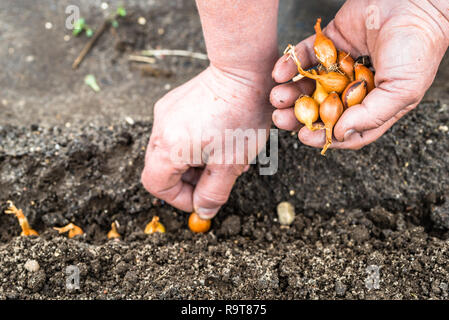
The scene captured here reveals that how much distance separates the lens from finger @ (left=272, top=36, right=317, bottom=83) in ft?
4.38

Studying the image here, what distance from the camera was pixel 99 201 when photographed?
1.81 metres

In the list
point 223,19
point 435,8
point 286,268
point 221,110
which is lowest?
point 286,268

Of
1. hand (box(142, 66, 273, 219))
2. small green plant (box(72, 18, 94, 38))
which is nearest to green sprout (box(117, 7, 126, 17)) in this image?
small green plant (box(72, 18, 94, 38))

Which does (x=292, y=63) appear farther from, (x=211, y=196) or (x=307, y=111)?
(x=211, y=196)

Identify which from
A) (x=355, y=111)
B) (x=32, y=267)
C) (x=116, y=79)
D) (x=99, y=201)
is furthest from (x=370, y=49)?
(x=116, y=79)

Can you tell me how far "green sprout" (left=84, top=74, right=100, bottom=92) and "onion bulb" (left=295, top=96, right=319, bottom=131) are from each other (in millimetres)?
1444

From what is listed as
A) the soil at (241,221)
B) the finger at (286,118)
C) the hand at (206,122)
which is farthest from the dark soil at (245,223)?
the finger at (286,118)

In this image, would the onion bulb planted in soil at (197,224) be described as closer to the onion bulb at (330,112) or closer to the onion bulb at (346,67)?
the onion bulb at (330,112)

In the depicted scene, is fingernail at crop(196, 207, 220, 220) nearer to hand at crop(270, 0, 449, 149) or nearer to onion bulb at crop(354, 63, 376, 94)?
hand at crop(270, 0, 449, 149)

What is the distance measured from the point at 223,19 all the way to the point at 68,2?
1.82 metres

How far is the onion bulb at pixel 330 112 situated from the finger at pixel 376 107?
0.04 meters

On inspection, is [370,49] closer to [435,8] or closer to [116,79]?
[435,8]

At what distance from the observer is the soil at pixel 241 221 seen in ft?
4.66
